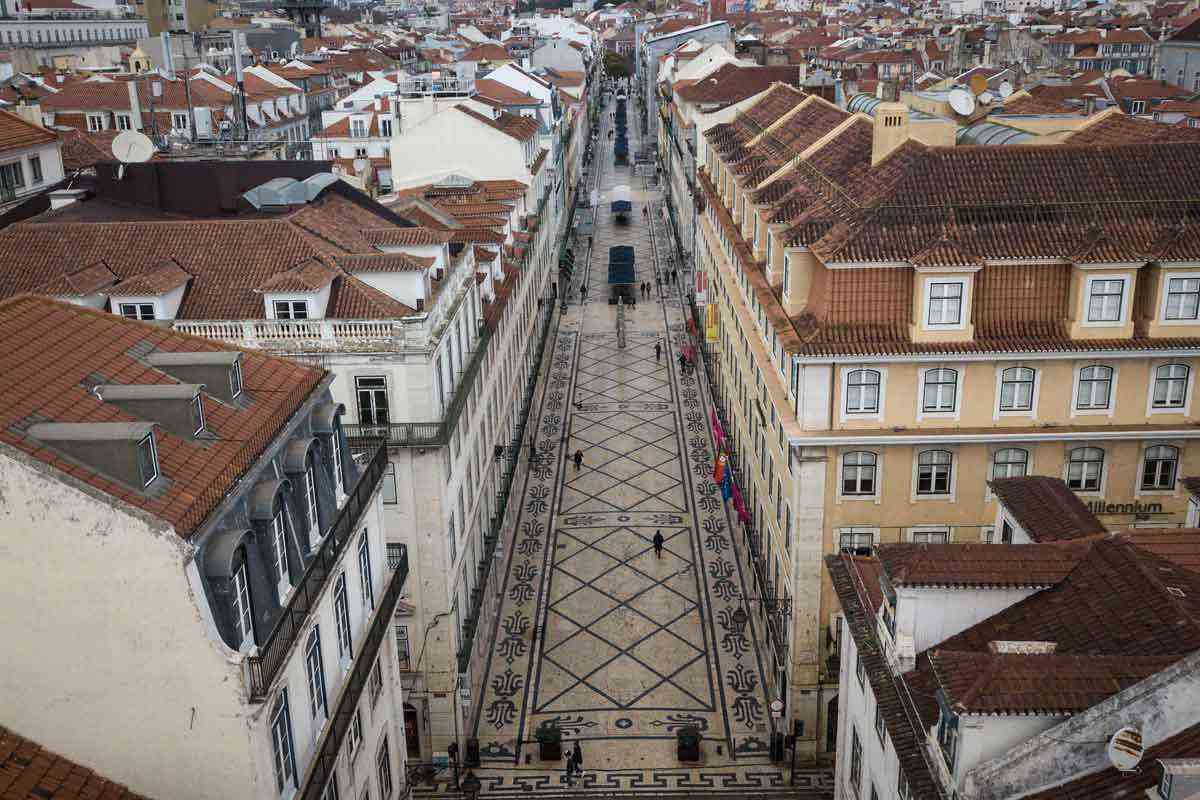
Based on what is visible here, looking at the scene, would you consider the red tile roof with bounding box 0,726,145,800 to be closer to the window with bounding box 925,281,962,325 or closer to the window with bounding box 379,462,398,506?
the window with bounding box 379,462,398,506

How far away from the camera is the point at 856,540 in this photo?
30844mm

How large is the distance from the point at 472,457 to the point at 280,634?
19.6 m

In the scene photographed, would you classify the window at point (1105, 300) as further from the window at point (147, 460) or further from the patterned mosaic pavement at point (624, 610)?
the window at point (147, 460)

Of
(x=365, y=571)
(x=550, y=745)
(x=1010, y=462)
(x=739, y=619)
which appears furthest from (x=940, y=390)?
(x=365, y=571)

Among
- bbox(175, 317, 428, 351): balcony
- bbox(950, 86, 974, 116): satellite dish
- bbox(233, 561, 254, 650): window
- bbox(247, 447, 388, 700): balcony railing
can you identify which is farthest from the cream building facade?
bbox(233, 561, 254, 650): window

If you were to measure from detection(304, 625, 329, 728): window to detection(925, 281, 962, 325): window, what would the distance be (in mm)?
17503

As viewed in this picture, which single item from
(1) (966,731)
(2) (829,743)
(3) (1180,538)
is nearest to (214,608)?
(1) (966,731)

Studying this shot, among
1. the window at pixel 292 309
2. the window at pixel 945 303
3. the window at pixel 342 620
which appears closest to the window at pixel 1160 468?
the window at pixel 945 303

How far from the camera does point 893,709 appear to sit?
19.0 m

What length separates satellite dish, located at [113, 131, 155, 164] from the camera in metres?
40.6

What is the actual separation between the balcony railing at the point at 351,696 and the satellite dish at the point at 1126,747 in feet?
39.8

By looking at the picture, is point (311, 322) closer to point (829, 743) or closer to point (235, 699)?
point (235, 699)

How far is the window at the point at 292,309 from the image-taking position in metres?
29.9

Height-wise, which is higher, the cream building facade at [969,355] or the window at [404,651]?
the cream building facade at [969,355]
